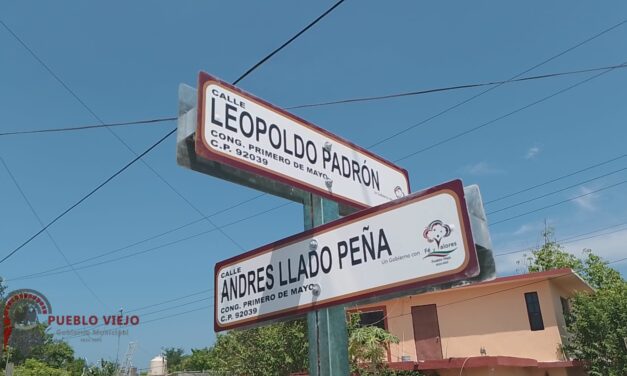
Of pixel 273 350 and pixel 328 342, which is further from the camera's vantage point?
pixel 273 350

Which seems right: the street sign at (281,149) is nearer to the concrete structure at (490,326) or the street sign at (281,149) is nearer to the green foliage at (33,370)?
the concrete structure at (490,326)

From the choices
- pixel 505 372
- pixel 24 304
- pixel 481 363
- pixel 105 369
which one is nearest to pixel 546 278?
pixel 505 372

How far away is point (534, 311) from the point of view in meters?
17.8

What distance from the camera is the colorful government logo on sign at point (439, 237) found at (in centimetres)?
228

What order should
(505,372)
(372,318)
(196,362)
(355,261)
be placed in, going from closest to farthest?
1. (355,261)
2. (505,372)
3. (372,318)
4. (196,362)

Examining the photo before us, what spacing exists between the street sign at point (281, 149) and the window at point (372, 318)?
17.2m

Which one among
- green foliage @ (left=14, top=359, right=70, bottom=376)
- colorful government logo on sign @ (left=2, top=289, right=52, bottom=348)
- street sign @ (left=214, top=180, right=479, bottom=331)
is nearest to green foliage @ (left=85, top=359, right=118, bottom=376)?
green foliage @ (left=14, top=359, right=70, bottom=376)

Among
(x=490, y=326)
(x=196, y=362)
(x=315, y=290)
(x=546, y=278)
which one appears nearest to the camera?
(x=315, y=290)

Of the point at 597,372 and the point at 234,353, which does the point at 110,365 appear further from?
the point at 597,372

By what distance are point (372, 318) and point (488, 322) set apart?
168 inches

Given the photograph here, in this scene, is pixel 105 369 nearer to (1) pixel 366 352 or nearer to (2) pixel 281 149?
(1) pixel 366 352

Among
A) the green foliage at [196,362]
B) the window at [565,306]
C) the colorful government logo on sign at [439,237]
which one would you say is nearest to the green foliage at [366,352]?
the window at [565,306]

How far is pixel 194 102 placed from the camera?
2766 mm

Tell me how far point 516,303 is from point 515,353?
1627mm
